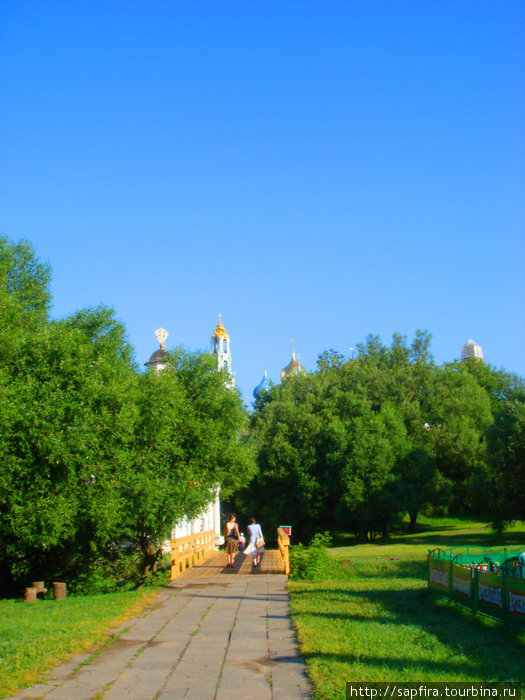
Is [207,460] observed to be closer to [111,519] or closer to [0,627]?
[111,519]

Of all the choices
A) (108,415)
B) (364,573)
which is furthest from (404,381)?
(108,415)

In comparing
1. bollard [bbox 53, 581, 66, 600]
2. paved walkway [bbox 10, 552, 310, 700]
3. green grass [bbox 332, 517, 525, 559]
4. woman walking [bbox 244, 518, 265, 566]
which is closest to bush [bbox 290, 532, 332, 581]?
woman walking [bbox 244, 518, 265, 566]

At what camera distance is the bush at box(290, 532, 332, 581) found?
1850 centimetres

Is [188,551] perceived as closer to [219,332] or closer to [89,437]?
[89,437]

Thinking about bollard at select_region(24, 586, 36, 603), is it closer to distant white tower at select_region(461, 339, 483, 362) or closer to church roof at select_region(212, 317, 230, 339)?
church roof at select_region(212, 317, 230, 339)

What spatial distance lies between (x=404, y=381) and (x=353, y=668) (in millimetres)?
47458

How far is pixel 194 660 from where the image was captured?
8.51 metres

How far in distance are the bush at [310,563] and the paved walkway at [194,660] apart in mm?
4866

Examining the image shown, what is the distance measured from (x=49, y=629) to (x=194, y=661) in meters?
3.07

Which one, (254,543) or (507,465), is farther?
(507,465)

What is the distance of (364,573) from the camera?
71.7 feet

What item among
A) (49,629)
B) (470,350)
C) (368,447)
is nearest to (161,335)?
(368,447)

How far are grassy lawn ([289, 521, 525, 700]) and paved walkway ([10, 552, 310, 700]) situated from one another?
0.36 metres

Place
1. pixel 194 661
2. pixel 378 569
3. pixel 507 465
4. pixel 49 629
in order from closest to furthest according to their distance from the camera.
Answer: pixel 194 661 → pixel 49 629 → pixel 378 569 → pixel 507 465
